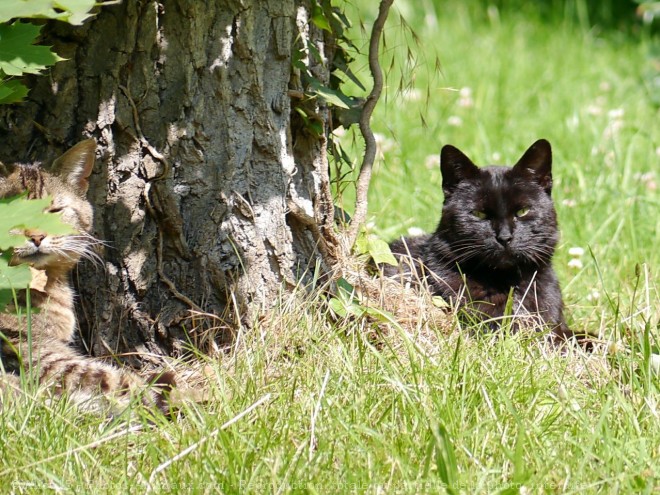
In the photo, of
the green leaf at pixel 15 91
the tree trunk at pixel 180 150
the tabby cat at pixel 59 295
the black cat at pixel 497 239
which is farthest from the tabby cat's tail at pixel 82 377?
the black cat at pixel 497 239

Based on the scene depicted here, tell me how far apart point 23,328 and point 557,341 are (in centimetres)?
199

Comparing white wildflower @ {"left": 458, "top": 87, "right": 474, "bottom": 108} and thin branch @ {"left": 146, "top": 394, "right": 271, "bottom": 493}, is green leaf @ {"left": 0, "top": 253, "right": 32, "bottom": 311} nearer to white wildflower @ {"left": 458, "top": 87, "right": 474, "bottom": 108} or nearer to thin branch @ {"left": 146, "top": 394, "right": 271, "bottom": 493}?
thin branch @ {"left": 146, "top": 394, "right": 271, "bottom": 493}

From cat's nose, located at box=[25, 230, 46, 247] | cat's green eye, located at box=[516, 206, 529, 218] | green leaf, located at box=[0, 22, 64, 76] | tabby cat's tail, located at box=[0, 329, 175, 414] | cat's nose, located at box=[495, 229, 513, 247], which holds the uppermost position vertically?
green leaf, located at box=[0, 22, 64, 76]

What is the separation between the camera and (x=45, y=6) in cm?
223

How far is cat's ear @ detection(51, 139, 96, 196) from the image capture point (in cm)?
278

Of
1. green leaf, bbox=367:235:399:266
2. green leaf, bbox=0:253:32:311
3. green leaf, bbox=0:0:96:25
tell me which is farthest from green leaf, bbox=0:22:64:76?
green leaf, bbox=367:235:399:266

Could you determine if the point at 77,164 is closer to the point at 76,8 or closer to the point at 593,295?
the point at 76,8

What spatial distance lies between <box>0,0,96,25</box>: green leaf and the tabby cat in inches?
22.9

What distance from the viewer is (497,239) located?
3.53 meters

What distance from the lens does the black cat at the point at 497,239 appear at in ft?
11.5

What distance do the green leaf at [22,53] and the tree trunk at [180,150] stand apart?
400mm

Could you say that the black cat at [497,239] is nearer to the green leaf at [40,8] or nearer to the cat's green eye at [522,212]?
the cat's green eye at [522,212]

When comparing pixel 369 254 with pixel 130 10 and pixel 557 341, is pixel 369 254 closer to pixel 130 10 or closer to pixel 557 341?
pixel 557 341

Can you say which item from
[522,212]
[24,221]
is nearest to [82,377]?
[24,221]
